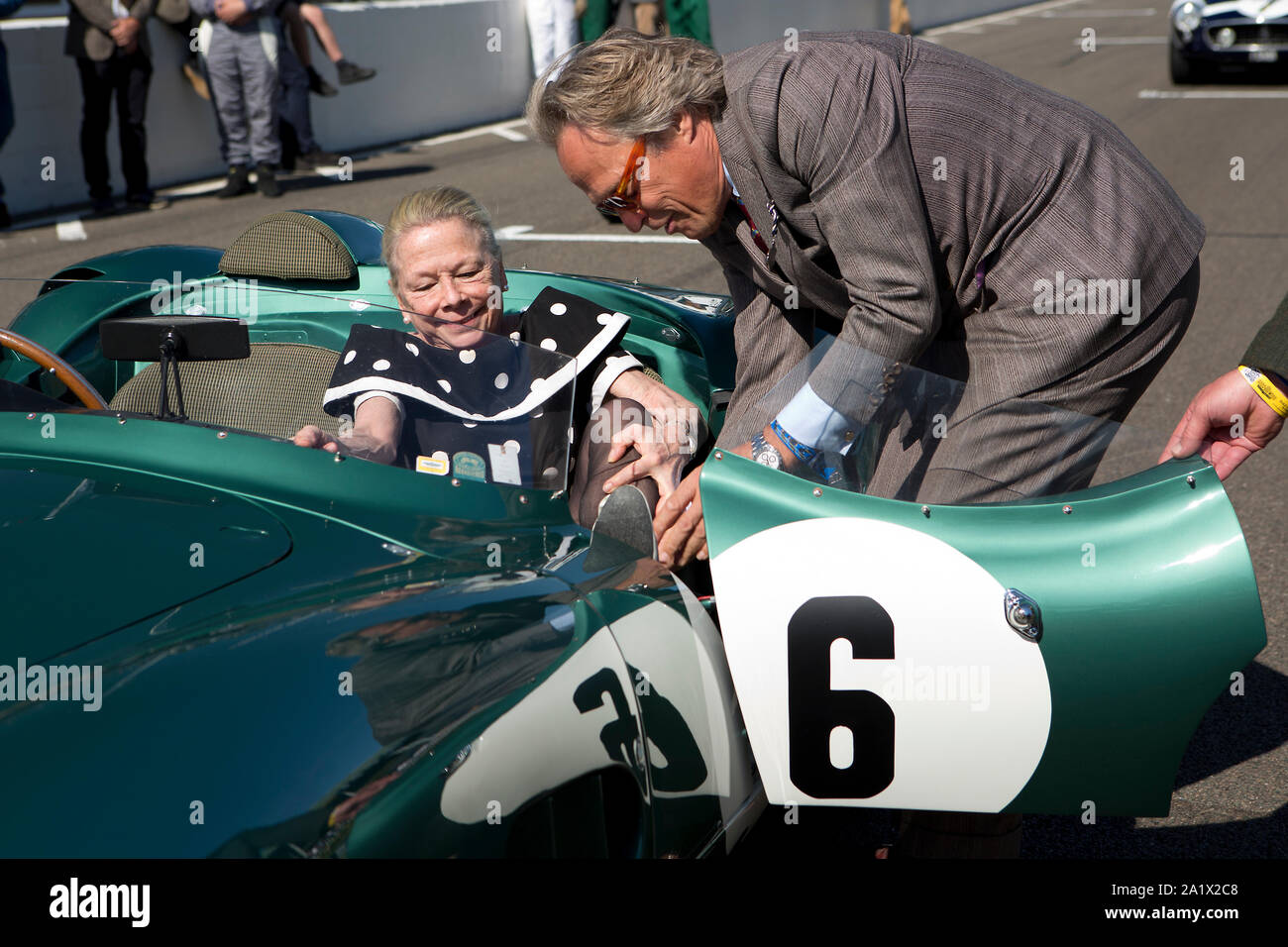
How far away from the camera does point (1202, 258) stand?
7258 mm

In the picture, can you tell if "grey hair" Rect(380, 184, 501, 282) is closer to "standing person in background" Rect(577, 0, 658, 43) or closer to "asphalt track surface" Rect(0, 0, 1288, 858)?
"asphalt track surface" Rect(0, 0, 1288, 858)

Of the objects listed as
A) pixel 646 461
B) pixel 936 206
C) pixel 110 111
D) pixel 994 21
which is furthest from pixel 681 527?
pixel 994 21

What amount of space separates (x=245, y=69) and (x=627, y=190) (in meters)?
7.93

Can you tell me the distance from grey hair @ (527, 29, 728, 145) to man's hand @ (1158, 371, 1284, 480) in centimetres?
92

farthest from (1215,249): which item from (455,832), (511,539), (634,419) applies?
(455,832)

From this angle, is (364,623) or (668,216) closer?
(364,623)

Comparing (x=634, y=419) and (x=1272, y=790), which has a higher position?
(x=634, y=419)

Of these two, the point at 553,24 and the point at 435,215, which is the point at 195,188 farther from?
the point at 435,215

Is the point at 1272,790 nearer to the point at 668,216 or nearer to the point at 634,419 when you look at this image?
the point at 634,419

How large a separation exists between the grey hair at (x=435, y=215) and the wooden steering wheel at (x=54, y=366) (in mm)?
636

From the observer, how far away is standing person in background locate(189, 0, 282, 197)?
29.3 ft

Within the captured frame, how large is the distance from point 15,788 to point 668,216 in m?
1.30

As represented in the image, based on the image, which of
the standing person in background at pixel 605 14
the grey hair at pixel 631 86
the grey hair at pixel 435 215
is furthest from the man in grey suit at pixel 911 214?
the standing person in background at pixel 605 14

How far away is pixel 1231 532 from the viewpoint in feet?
5.50
